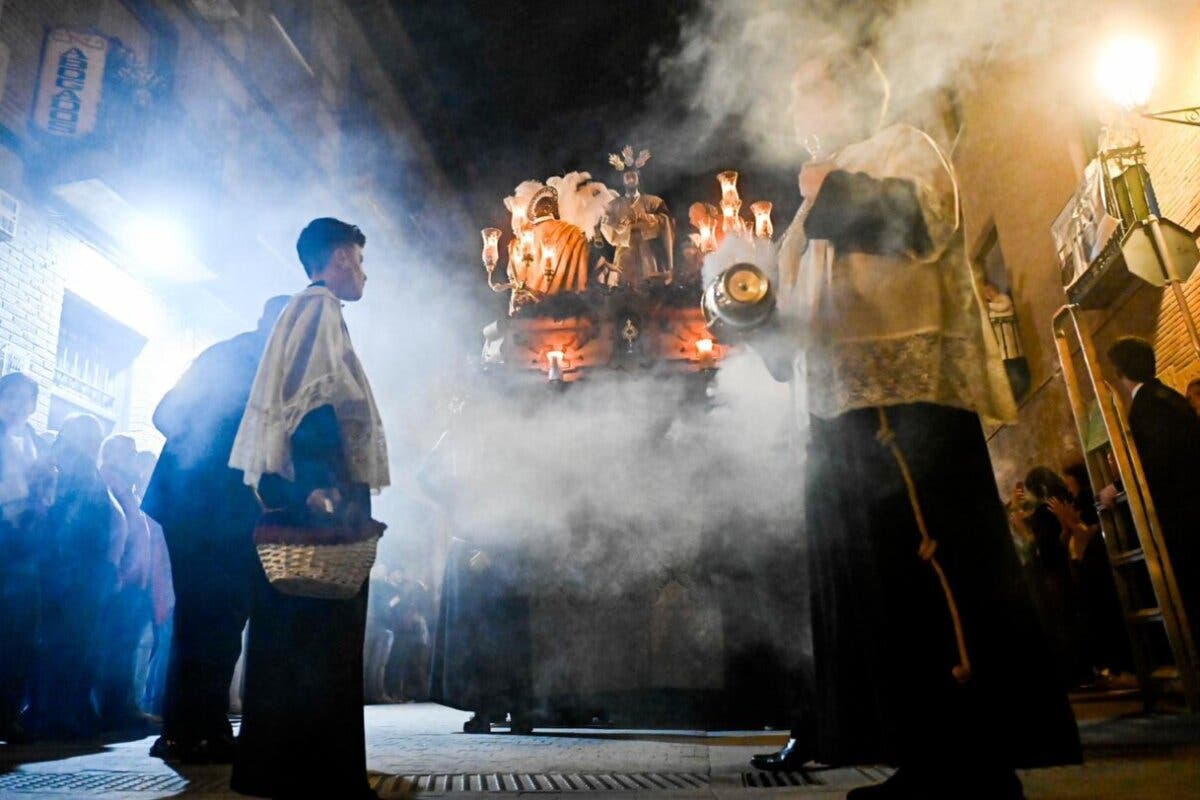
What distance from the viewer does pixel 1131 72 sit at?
5.82m

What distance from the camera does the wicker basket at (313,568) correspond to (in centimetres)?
226

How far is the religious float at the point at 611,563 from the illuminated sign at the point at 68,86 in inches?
260

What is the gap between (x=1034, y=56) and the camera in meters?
8.45

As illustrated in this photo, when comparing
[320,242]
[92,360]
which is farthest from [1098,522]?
[92,360]

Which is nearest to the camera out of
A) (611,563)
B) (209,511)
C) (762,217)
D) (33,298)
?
(209,511)

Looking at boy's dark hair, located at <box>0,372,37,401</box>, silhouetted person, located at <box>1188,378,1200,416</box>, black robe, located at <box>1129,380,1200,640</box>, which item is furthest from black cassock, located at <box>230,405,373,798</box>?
silhouetted person, located at <box>1188,378,1200,416</box>

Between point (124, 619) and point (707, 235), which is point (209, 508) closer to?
point (124, 619)

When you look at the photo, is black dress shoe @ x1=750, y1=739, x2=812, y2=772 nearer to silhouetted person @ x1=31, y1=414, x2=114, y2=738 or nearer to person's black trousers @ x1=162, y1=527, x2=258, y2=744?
person's black trousers @ x1=162, y1=527, x2=258, y2=744

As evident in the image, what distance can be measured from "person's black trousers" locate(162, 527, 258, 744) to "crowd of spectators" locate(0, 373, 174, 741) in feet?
6.62

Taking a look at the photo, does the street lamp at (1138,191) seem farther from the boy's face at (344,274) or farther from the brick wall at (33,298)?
the brick wall at (33,298)

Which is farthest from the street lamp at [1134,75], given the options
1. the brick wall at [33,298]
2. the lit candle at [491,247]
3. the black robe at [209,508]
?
the brick wall at [33,298]

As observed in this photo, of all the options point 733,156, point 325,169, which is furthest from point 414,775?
point 325,169

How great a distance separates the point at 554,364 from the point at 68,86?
6.98 meters

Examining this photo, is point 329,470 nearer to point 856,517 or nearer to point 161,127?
point 856,517
